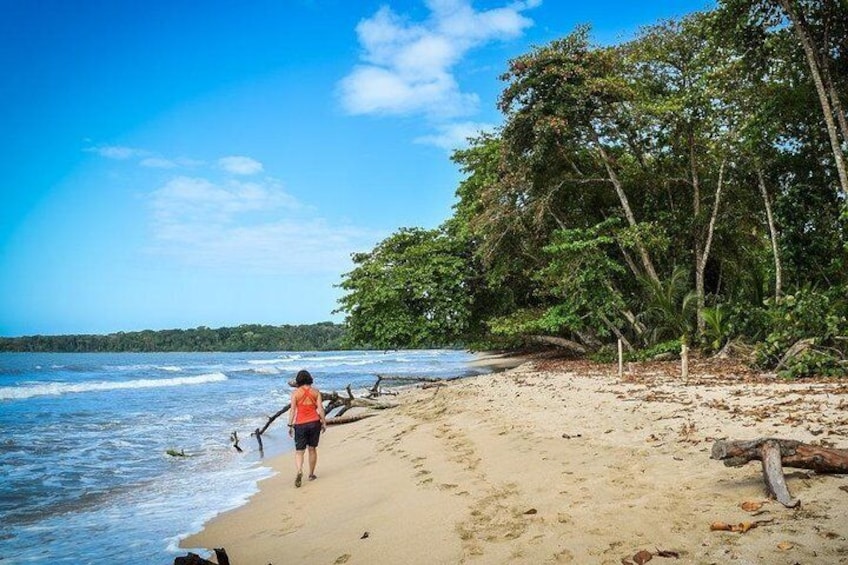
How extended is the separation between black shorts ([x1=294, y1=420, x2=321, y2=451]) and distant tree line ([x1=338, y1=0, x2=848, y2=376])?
366 inches

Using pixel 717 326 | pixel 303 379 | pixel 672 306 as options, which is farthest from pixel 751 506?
pixel 672 306

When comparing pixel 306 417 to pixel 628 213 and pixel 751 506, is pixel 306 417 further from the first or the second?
pixel 628 213

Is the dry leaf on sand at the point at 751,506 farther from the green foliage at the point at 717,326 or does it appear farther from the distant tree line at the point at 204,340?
the distant tree line at the point at 204,340

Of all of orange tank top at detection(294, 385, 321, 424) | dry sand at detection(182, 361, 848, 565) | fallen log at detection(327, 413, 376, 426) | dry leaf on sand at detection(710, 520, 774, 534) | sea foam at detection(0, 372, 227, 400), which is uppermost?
orange tank top at detection(294, 385, 321, 424)

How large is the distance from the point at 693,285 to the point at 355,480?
17337mm

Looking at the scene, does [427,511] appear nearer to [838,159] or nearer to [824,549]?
[824,549]

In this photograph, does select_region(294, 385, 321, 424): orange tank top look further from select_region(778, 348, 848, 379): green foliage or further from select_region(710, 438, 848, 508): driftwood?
select_region(778, 348, 848, 379): green foliage

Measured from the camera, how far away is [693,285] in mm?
20266

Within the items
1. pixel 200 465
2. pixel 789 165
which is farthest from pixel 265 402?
pixel 789 165

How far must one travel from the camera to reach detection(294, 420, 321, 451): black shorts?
8031 mm

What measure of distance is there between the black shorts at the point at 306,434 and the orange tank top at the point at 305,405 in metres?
0.06

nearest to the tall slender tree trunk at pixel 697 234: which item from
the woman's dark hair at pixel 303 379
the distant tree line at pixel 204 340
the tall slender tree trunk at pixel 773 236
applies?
the tall slender tree trunk at pixel 773 236

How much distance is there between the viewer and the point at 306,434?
8.09 meters

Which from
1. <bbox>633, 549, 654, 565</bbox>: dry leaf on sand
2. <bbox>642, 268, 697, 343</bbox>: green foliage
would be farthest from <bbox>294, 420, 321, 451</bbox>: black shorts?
<bbox>642, 268, 697, 343</bbox>: green foliage
